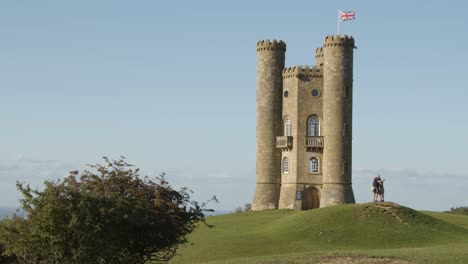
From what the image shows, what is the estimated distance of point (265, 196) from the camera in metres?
80.9

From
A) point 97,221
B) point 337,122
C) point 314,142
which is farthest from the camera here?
point 314,142

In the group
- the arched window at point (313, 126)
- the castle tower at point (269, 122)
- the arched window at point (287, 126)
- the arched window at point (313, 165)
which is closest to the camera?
the arched window at point (313, 165)

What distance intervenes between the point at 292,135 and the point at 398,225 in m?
26.9

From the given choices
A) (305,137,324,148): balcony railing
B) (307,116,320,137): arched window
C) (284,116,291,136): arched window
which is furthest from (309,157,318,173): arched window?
(284,116,291,136): arched window

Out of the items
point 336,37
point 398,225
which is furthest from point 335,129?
point 398,225

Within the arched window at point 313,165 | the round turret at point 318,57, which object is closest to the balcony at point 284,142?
the arched window at point 313,165

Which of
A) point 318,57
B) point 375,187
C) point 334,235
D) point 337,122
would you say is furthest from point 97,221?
point 318,57

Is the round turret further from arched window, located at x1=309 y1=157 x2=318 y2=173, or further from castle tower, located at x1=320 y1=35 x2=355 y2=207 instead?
arched window, located at x1=309 y1=157 x2=318 y2=173

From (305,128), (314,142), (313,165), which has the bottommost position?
(313,165)

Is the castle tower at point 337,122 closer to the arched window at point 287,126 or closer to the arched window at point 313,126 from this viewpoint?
the arched window at point 313,126

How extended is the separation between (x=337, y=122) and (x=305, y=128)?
353 cm

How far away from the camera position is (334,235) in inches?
2037

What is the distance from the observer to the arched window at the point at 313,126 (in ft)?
259

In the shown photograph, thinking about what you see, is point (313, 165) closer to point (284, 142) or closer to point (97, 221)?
point (284, 142)
